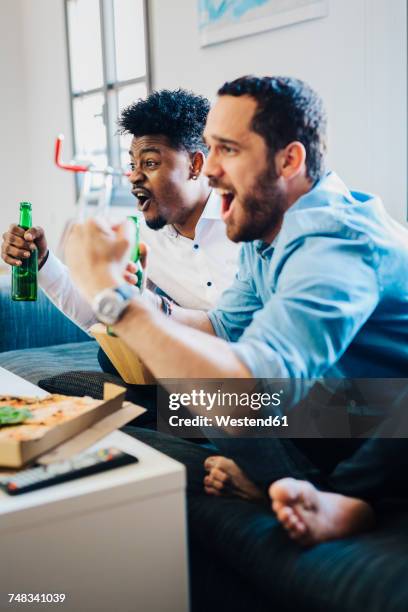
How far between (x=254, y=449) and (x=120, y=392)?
212mm

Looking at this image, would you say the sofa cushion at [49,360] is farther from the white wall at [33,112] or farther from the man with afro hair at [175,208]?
the white wall at [33,112]

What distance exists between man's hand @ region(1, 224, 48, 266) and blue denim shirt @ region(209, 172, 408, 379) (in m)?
0.58

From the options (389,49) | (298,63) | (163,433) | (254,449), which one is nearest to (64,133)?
(298,63)

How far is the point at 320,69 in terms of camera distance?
7.45 feet

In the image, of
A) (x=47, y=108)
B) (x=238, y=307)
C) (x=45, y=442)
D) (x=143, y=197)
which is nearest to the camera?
(x=45, y=442)

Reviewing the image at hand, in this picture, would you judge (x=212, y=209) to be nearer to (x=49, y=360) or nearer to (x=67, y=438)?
(x=49, y=360)

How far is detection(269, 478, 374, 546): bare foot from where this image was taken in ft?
2.60

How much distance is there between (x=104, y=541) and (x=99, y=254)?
0.30 meters

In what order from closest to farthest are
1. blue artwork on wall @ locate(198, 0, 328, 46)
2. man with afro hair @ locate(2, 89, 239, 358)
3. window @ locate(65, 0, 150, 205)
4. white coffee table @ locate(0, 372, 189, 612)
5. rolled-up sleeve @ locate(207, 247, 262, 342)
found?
white coffee table @ locate(0, 372, 189, 612) → rolled-up sleeve @ locate(207, 247, 262, 342) → man with afro hair @ locate(2, 89, 239, 358) → blue artwork on wall @ locate(198, 0, 328, 46) → window @ locate(65, 0, 150, 205)

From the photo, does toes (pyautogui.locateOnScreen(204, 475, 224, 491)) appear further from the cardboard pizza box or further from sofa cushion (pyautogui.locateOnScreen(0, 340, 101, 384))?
sofa cushion (pyautogui.locateOnScreen(0, 340, 101, 384))

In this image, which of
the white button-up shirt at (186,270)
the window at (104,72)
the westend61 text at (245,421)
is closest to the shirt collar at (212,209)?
the white button-up shirt at (186,270)

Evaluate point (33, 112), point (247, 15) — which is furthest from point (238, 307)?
point (33, 112)

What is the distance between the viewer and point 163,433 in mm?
1205

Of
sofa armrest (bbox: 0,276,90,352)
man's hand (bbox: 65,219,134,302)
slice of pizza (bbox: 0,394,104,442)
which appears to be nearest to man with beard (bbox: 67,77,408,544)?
man's hand (bbox: 65,219,134,302)
